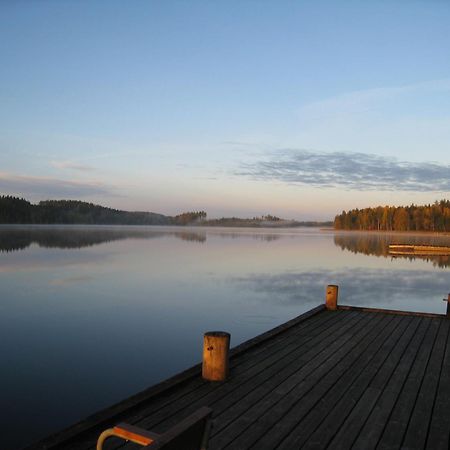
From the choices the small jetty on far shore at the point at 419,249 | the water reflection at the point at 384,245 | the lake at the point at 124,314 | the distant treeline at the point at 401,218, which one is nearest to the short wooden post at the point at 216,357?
the lake at the point at 124,314

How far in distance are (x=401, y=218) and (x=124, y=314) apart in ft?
474

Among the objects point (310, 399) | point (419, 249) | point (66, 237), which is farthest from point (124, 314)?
point (66, 237)

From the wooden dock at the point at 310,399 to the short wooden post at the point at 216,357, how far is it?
4.4 inches

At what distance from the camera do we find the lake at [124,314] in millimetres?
7227

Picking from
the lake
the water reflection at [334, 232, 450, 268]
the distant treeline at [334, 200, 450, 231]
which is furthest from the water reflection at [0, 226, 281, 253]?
the distant treeline at [334, 200, 450, 231]

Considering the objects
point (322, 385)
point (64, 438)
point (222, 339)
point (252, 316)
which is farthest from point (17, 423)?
point (252, 316)

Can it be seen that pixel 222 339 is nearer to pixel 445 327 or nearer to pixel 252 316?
pixel 445 327

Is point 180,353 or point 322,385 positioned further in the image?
point 180,353

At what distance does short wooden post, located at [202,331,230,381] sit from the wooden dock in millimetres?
111

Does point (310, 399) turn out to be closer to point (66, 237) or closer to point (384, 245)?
point (384, 245)

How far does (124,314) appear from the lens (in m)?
13.2

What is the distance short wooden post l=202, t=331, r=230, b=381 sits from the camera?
18.0ft

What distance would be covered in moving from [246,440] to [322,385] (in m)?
1.87

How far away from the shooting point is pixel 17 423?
20.0 feet
